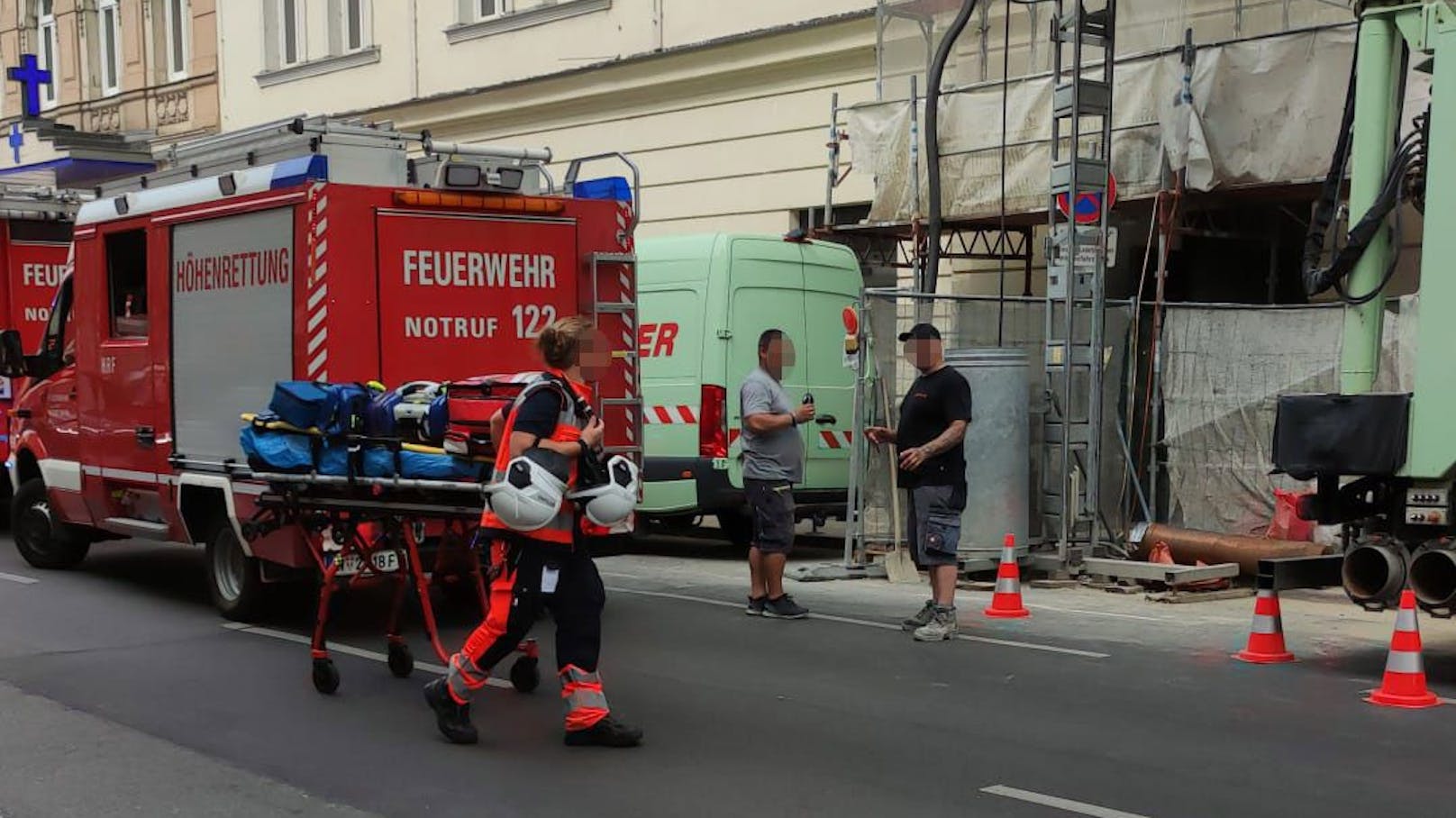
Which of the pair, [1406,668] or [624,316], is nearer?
[1406,668]

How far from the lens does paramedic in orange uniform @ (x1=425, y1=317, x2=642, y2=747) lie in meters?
6.04

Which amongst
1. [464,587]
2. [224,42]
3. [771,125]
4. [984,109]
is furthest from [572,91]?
[464,587]

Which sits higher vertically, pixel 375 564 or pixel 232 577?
pixel 375 564

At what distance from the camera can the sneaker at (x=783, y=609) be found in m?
9.52

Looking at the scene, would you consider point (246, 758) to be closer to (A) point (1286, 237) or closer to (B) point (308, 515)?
(B) point (308, 515)

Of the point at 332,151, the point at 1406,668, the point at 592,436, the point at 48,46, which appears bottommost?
the point at 1406,668

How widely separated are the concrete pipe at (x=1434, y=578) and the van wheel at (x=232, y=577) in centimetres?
673

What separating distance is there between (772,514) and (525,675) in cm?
265

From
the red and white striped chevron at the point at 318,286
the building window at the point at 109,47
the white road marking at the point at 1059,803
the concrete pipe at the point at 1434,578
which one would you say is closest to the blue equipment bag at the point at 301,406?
the red and white striped chevron at the point at 318,286

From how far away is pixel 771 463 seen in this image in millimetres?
9500

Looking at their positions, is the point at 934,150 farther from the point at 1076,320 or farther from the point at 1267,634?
the point at 1267,634

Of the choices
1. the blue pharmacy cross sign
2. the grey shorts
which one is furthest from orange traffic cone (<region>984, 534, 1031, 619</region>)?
the blue pharmacy cross sign

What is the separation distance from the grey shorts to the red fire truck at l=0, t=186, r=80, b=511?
9599mm

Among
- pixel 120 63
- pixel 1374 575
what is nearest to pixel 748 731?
pixel 1374 575
